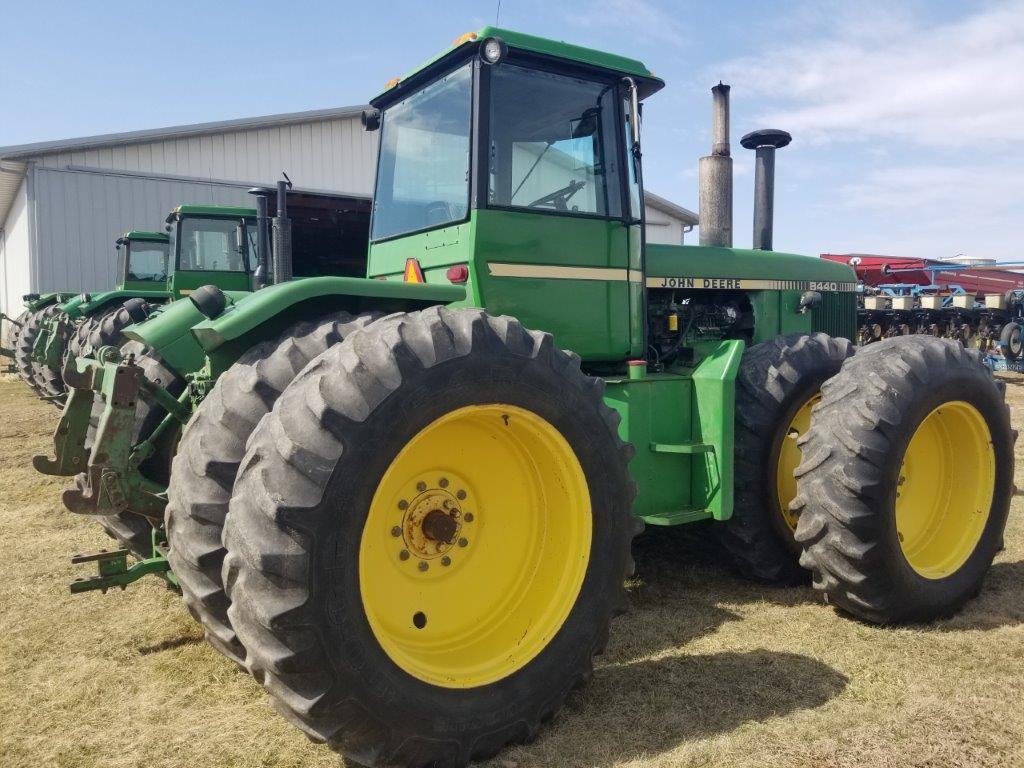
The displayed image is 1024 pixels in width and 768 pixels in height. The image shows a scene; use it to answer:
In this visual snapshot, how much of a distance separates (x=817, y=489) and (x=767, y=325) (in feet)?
5.75

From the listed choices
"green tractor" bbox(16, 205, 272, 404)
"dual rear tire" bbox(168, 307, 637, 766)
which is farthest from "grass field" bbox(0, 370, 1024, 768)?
"green tractor" bbox(16, 205, 272, 404)

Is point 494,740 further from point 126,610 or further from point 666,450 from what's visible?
point 126,610

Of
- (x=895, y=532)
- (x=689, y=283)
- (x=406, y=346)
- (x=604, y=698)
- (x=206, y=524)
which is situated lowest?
(x=604, y=698)

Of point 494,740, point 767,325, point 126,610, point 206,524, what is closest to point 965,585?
point 767,325

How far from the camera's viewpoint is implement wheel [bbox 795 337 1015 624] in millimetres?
3660

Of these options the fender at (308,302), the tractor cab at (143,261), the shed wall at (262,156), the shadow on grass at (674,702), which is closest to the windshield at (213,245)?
the tractor cab at (143,261)

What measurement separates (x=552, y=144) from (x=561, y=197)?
26 centimetres

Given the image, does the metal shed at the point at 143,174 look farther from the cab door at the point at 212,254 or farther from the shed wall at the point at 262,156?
the cab door at the point at 212,254

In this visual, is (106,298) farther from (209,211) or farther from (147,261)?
(147,261)

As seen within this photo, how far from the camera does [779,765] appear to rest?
2586mm

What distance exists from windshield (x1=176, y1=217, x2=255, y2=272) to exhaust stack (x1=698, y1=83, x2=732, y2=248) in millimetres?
8317

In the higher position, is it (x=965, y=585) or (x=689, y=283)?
(x=689, y=283)

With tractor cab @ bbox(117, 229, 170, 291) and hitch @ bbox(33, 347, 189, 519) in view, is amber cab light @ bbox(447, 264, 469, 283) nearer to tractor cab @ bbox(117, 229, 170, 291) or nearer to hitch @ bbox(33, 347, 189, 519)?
hitch @ bbox(33, 347, 189, 519)

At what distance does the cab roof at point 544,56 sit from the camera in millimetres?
3719
